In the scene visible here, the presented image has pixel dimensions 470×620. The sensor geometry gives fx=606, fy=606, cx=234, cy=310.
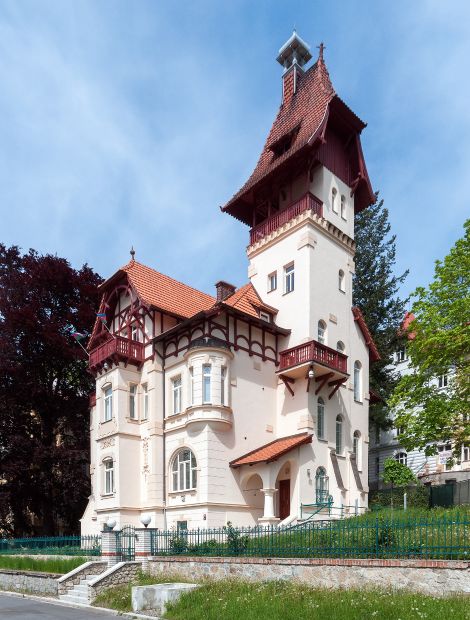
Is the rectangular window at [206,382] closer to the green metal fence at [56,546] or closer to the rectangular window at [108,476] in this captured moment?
the rectangular window at [108,476]

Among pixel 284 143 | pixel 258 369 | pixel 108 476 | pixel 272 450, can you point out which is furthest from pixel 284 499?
pixel 284 143

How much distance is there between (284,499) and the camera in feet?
87.7

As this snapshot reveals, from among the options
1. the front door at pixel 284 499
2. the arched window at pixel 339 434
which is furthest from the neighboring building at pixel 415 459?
the front door at pixel 284 499

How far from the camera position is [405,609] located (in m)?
11.2

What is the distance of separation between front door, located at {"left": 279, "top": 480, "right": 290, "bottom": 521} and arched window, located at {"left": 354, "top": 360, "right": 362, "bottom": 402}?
20.9 feet

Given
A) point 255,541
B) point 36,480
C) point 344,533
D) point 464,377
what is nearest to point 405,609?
point 344,533

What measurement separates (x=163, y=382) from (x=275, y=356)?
17.9 ft

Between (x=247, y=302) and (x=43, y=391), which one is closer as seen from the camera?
(x=247, y=302)

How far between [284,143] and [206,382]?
14156mm

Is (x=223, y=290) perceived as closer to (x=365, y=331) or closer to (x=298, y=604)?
(x=365, y=331)

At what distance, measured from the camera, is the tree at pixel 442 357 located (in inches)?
884

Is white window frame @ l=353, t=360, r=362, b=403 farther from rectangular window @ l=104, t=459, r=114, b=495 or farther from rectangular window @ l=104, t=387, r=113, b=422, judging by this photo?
rectangular window @ l=104, t=459, r=114, b=495

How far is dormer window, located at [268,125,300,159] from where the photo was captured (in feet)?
104

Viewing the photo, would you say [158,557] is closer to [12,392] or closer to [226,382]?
[226,382]
